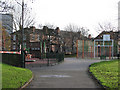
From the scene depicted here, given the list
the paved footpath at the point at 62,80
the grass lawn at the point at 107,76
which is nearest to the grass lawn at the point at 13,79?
the paved footpath at the point at 62,80

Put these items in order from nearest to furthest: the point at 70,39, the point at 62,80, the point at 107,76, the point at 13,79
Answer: the point at 13,79
the point at 62,80
the point at 107,76
the point at 70,39

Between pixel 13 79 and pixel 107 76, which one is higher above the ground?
pixel 13 79

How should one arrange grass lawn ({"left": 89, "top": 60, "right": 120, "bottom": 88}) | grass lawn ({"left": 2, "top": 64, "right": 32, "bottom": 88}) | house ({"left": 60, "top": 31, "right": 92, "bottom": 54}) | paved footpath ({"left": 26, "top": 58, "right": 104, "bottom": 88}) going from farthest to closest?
house ({"left": 60, "top": 31, "right": 92, "bottom": 54}) → paved footpath ({"left": 26, "top": 58, "right": 104, "bottom": 88}) → grass lawn ({"left": 89, "top": 60, "right": 120, "bottom": 88}) → grass lawn ({"left": 2, "top": 64, "right": 32, "bottom": 88})

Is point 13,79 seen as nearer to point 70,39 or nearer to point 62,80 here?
point 62,80

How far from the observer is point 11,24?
123ft

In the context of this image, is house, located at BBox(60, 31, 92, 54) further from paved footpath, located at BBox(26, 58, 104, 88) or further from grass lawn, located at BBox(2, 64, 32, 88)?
grass lawn, located at BBox(2, 64, 32, 88)

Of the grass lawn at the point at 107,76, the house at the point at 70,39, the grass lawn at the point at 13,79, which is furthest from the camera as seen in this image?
the house at the point at 70,39

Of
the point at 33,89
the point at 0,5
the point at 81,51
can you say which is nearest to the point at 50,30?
the point at 81,51

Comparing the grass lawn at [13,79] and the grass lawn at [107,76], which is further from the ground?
the grass lawn at [13,79]

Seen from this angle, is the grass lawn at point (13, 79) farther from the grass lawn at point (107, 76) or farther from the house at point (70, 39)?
the house at point (70, 39)

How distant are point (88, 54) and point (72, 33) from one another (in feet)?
73.1

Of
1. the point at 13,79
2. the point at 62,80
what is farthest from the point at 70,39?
the point at 13,79

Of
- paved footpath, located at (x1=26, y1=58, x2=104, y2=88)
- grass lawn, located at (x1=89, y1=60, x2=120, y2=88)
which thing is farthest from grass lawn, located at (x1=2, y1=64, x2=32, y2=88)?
grass lawn, located at (x1=89, y1=60, x2=120, y2=88)

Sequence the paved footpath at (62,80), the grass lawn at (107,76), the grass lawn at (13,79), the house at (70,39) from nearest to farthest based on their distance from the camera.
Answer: the grass lawn at (13,79)
the grass lawn at (107,76)
the paved footpath at (62,80)
the house at (70,39)
